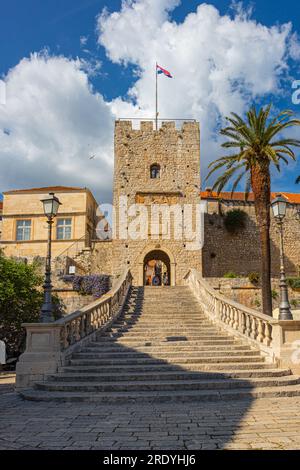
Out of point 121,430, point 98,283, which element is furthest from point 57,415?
point 98,283

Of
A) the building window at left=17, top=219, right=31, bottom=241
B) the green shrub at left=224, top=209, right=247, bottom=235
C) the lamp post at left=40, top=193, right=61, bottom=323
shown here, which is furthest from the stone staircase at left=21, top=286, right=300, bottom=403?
the building window at left=17, top=219, right=31, bottom=241

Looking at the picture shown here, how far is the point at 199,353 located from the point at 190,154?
18377mm

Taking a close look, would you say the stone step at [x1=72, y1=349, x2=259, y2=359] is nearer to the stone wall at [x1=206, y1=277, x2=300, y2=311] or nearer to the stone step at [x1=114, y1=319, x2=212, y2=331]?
the stone step at [x1=114, y1=319, x2=212, y2=331]

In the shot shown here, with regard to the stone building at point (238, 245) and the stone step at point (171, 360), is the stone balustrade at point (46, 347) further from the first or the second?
the stone building at point (238, 245)

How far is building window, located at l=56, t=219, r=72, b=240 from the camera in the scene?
103 ft

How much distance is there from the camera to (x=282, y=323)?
8.55 m

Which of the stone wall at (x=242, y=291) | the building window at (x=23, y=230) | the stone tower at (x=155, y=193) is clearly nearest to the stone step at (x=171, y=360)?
the stone wall at (x=242, y=291)

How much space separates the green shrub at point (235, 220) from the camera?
1192 inches

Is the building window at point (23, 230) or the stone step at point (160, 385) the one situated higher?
the building window at point (23, 230)

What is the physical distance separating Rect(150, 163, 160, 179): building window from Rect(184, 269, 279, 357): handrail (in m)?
11.4

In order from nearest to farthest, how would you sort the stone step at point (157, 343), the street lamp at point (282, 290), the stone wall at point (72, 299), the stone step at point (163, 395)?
the stone step at point (163, 395), the street lamp at point (282, 290), the stone step at point (157, 343), the stone wall at point (72, 299)

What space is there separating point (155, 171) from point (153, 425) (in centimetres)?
2175

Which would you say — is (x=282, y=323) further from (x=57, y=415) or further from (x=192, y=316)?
(x=192, y=316)
